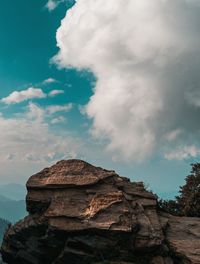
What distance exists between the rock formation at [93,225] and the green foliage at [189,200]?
50.2 feet

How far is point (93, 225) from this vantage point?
3209cm

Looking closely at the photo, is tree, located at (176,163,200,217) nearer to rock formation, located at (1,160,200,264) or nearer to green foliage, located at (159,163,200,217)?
green foliage, located at (159,163,200,217)

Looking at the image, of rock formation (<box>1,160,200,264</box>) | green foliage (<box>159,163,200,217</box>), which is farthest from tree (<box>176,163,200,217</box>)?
rock formation (<box>1,160,200,264</box>)

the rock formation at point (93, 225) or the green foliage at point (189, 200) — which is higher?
the green foliage at point (189, 200)

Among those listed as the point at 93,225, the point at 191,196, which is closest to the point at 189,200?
the point at 191,196

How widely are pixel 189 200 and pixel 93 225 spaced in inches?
1114

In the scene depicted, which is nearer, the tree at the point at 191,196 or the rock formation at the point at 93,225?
the rock formation at the point at 93,225

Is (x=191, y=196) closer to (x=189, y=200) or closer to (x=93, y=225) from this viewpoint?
(x=189, y=200)

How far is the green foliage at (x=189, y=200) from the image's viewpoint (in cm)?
5488

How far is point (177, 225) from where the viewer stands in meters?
37.0

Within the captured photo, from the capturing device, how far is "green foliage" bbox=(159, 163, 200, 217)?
5488 centimetres

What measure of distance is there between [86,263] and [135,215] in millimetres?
6535

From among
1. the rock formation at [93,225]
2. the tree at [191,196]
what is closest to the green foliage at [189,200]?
the tree at [191,196]

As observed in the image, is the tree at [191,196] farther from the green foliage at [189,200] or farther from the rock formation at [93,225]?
the rock formation at [93,225]
